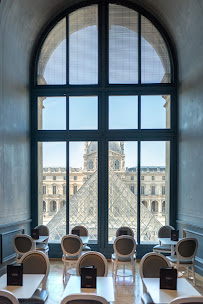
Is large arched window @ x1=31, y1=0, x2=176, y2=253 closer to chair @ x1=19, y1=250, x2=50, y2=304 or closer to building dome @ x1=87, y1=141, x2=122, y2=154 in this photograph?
building dome @ x1=87, y1=141, x2=122, y2=154

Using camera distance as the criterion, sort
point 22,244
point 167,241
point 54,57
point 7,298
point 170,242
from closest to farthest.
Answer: point 7,298, point 22,244, point 170,242, point 167,241, point 54,57

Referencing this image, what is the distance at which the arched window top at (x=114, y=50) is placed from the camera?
7672 millimetres

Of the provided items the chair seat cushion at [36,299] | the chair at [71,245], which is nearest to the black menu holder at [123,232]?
the chair at [71,245]

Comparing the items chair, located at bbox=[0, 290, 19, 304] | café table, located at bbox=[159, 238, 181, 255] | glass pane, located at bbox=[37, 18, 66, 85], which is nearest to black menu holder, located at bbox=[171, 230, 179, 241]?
café table, located at bbox=[159, 238, 181, 255]

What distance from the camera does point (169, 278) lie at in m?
3.29

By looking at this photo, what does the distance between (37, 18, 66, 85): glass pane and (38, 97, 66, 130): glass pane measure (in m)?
0.55

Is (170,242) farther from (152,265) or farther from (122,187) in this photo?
(152,265)

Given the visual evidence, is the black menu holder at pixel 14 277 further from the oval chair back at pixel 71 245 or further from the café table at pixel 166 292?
the oval chair back at pixel 71 245

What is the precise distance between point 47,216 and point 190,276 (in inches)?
156

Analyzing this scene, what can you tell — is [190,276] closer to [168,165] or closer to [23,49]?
[168,165]

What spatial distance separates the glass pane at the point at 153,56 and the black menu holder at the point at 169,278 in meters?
5.58

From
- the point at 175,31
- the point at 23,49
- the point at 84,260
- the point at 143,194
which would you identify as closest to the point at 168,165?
the point at 143,194

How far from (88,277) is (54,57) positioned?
247 inches

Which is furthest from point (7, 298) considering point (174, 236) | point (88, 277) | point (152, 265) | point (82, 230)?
point (174, 236)
